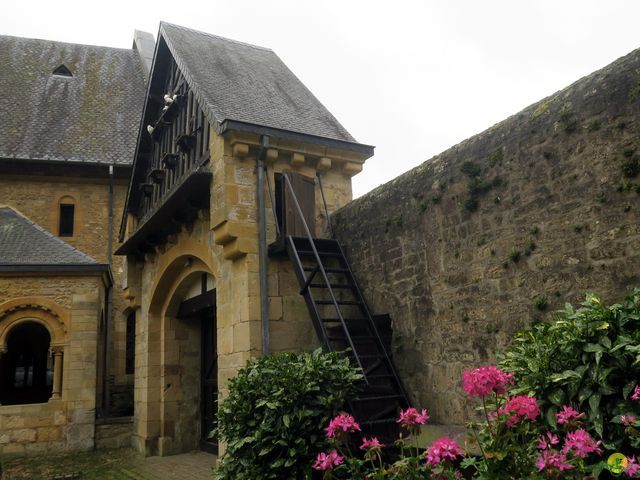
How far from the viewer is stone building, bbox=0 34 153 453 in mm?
12133

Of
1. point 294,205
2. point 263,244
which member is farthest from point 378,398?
point 294,205

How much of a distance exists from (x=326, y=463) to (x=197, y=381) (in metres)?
8.04

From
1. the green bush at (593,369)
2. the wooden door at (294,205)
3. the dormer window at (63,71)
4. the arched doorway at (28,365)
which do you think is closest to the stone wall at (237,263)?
the wooden door at (294,205)

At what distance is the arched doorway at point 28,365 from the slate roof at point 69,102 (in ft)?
17.5

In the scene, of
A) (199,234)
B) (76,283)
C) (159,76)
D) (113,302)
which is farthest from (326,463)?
(113,302)

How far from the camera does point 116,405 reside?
1623 cm

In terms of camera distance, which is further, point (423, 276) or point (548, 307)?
point (423, 276)

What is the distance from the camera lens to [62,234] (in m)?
18.1

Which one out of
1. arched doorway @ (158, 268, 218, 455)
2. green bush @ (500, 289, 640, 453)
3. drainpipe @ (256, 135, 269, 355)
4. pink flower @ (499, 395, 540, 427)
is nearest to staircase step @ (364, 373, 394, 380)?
drainpipe @ (256, 135, 269, 355)

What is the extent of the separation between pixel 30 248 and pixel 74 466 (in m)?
5.14

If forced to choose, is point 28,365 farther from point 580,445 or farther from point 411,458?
point 580,445

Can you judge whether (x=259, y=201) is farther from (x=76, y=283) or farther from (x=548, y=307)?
(x=76, y=283)

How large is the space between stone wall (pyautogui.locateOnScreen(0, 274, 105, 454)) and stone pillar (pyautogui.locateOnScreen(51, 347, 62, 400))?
1.9 inches

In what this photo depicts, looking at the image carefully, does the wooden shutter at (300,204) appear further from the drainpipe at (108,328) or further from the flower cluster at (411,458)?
the drainpipe at (108,328)
